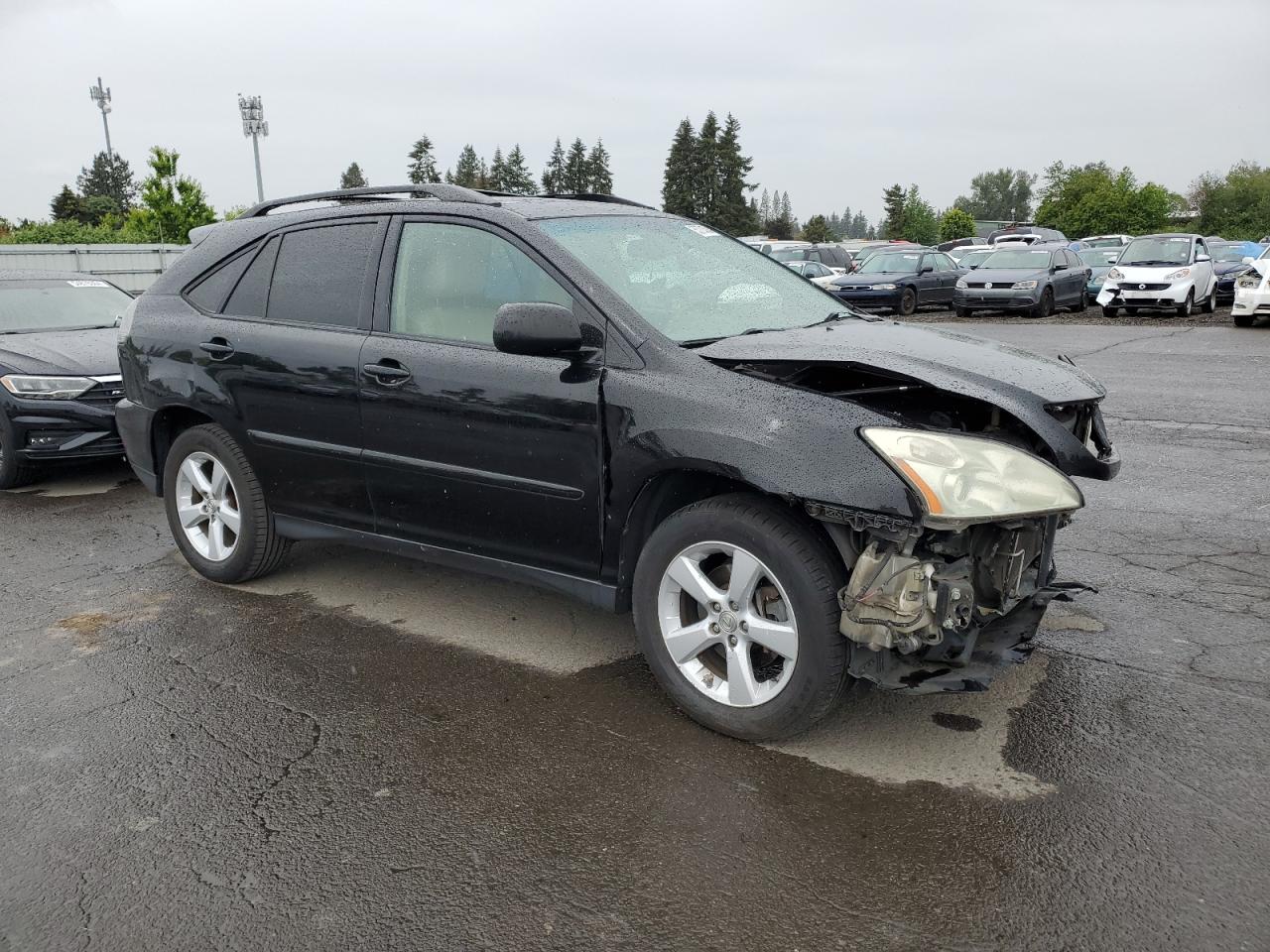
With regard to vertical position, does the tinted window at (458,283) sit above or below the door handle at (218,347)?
above

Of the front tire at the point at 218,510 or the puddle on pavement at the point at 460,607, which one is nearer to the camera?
the puddle on pavement at the point at 460,607

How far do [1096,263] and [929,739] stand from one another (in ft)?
95.1

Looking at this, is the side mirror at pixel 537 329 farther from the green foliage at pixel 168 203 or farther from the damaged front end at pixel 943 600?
the green foliage at pixel 168 203

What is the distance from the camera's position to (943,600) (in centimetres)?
318

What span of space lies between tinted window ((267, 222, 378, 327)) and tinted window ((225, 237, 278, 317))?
0.05m

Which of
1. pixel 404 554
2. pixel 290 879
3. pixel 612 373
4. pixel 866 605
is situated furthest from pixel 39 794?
pixel 866 605

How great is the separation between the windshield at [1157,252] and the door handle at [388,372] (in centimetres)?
2125

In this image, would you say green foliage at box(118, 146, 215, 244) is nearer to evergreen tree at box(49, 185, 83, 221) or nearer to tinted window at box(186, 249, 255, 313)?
tinted window at box(186, 249, 255, 313)

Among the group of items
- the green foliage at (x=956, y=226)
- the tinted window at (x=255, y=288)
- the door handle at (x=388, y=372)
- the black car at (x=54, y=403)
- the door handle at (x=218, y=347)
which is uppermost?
the green foliage at (x=956, y=226)

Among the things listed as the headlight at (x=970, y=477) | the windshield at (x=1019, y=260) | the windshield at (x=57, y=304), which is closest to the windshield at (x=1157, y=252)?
the windshield at (x=1019, y=260)

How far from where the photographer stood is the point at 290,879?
2.86 meters

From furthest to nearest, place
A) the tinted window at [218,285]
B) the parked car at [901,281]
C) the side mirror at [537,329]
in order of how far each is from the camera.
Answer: the parked car at [901,281]
the tinted window at [218,285]
the side mirror at [537,329]

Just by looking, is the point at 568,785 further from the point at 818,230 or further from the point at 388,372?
the point at 818,230

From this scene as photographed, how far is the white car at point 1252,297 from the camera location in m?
18.1
